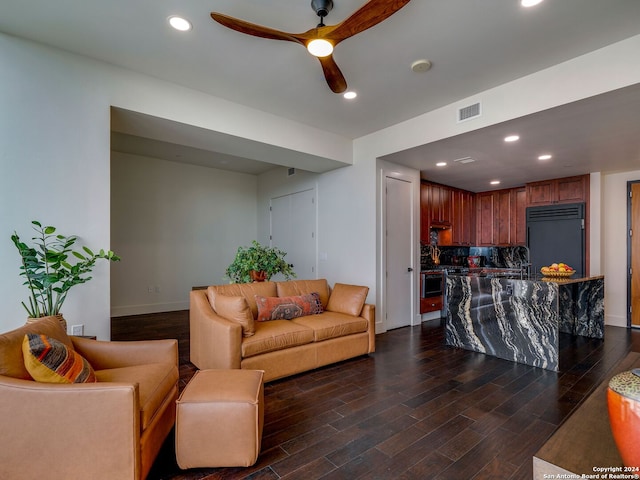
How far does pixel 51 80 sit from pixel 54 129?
427mm

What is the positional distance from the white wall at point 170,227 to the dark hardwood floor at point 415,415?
9.36 feet

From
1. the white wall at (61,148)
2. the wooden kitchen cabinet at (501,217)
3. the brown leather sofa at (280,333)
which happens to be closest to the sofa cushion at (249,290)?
the brown leather sofa at (280,333)

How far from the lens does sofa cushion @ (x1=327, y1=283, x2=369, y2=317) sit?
3822 mm

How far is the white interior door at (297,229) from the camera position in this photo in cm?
596

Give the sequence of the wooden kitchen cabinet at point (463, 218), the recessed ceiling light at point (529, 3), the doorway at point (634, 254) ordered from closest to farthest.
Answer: the recessed ceiling light at point (529, 3), the doorway at point (634, 254), the wooden kitchen cabinet at point (463, 218)

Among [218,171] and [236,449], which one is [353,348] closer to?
[236,449]

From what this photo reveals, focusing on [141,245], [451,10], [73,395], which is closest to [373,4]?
[451,10]

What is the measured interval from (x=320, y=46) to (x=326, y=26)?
137mm

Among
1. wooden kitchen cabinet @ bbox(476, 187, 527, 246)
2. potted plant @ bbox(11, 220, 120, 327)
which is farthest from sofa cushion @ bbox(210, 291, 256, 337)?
wooden kitchen cabinet @ bbox(476, 187, 527, 246)

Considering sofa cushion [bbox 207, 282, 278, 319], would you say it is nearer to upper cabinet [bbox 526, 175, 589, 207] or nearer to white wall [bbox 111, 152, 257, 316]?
white wall [bbox 111, 152, 257, 316]

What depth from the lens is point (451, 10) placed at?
7.55 feet

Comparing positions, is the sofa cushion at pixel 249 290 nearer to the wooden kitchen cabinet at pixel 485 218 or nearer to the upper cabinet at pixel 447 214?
the upper cabinet at pixel 447 214

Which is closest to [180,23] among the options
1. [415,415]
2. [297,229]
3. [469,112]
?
[469,112]

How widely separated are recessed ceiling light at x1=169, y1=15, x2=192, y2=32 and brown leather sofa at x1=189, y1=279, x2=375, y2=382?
2.24 metres
